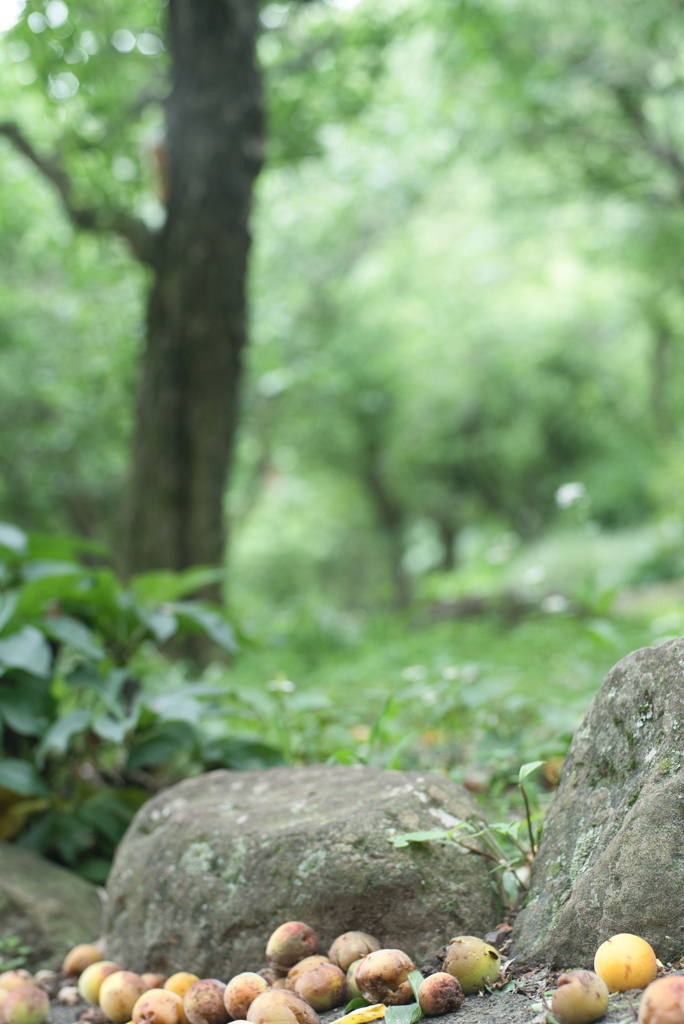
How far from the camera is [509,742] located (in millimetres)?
2162

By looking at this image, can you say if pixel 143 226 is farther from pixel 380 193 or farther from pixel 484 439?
pixel 484 439

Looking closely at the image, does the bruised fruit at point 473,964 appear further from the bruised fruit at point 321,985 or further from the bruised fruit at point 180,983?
the bruised fruit at point 180,983

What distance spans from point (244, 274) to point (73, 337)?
5.53 metres

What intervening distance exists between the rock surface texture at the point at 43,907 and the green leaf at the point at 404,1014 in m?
0.98

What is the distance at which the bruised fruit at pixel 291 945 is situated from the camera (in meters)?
1.33

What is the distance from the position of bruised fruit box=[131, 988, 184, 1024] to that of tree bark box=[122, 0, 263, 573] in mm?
3654

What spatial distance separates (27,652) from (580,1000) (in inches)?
55.9

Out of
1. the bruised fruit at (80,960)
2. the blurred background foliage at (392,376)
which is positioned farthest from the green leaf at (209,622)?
the bruised fruit at (80,960)

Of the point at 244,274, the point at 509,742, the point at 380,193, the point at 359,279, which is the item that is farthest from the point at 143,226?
Answer: the point at 359,279

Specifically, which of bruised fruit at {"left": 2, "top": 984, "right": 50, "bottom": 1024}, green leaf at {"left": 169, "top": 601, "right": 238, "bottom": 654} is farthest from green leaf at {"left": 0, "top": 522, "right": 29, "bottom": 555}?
bruised fruit at {"left": 2, "top": 984, "right": 50, "bottom": 1024}

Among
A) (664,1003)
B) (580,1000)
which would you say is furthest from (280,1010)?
(664,1003)

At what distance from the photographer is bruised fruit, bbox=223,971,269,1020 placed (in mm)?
1254

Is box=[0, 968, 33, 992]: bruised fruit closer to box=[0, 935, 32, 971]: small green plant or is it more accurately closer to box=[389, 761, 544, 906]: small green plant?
box=[0, 935, 32, 971]: small green plant

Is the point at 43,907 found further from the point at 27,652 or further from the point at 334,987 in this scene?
the point at 334,987
